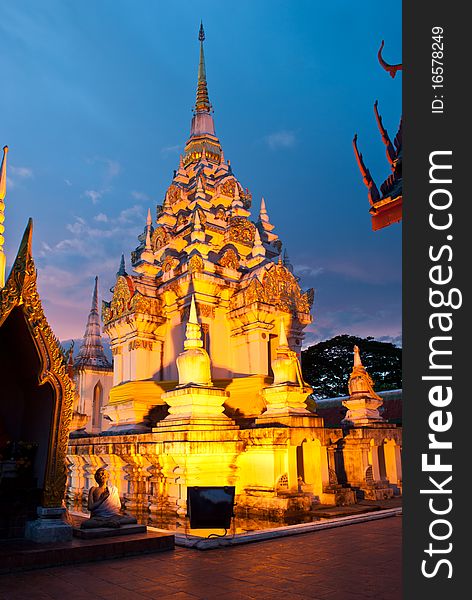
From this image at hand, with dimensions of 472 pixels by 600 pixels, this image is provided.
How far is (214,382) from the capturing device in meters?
17.0

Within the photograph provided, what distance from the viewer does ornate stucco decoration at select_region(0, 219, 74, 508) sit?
6.84m

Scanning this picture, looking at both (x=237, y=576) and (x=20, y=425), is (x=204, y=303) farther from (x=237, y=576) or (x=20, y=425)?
(x=237, y=576)

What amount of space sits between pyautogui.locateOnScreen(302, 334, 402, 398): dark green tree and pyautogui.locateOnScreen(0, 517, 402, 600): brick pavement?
1430 inches

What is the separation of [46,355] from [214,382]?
10309 millimetres

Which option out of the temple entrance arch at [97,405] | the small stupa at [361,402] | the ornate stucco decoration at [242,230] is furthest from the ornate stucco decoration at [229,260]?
the temple entrance arch at [97,405]

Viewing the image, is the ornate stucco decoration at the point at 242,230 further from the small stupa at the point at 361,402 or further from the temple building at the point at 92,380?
the temple building at the point at 92,380

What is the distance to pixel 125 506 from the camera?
1273 cm

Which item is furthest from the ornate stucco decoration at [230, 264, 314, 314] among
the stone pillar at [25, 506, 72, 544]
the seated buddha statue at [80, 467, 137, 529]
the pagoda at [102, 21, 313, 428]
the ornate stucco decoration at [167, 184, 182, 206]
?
the stone pillar at [25, 506, 72, 544]

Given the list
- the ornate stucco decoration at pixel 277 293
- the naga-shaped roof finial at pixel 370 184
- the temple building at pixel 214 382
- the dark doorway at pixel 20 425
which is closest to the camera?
the dark doorway at pixel 20 425

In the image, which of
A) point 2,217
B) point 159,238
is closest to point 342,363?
point 159,238

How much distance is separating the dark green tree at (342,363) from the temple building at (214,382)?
71.5ft

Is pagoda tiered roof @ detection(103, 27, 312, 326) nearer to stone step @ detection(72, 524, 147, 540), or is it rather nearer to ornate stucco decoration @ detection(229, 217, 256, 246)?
ornate stucco decoration @ detection(229, 217, 256, 246)

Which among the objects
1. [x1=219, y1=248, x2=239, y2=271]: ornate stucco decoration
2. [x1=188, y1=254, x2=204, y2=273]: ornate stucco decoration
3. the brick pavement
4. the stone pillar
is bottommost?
the brick pavement

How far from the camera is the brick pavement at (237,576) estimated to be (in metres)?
4.89
